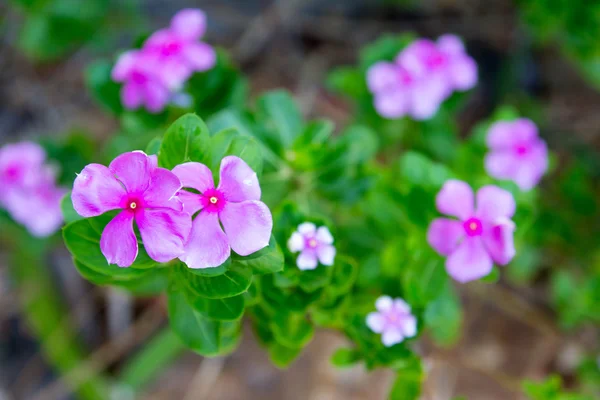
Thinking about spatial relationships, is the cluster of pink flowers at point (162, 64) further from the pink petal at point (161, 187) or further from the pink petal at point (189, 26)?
the pink petal at point (161, 187)

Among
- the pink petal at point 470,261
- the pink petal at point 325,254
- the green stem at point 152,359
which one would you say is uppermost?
the pink petal at point 325,254

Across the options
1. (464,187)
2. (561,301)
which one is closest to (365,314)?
(464,187)

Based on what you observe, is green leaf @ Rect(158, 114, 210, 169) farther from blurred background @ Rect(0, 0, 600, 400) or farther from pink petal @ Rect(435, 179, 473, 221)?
blurred background @ Rect(0, 0, 600, 400)

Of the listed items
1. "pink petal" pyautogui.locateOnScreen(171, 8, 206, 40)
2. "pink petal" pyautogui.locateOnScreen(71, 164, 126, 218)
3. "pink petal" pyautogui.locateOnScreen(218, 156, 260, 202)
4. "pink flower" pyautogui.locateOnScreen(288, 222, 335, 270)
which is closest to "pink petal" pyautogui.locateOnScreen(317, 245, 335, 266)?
"pink flower" pyautogui.locateOnScreen(288, 222, 335, 270)

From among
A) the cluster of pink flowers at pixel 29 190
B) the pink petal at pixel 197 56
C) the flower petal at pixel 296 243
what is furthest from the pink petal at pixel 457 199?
the cluster of pink flowers at pixel 29 190

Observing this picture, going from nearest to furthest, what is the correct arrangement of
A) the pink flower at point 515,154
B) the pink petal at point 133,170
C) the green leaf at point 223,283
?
the pink petal at point 133,170, the green leaf at point 223,283, the pink flower at point 515,154

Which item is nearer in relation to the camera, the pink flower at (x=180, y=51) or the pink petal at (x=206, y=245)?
the pink petal at (x=206, y=245)
